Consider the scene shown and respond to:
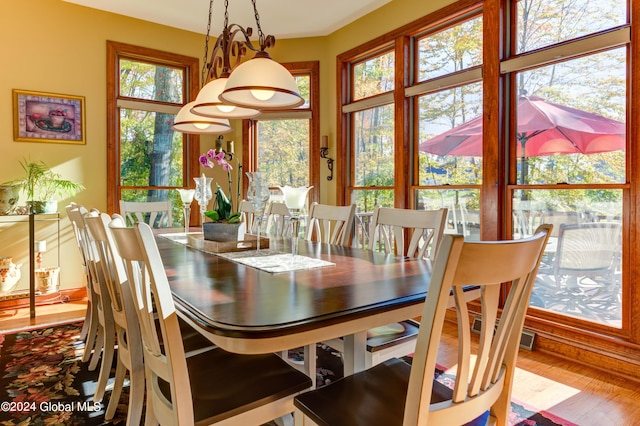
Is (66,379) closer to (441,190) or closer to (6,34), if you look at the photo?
(441,190)

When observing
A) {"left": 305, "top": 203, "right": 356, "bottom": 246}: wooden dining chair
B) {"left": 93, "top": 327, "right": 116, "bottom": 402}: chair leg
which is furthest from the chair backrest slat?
{"left": 93, "top": 327, "right": 116, "bottom": 402}: chair leg

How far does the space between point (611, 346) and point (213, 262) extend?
2382 millimetres

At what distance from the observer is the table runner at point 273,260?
1674 mm

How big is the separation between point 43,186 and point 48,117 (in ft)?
2.37

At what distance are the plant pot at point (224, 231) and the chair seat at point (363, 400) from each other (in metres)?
1.17

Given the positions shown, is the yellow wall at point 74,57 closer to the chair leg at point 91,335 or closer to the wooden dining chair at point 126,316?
the chair leg at point 91,335

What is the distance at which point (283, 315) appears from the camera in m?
1.04

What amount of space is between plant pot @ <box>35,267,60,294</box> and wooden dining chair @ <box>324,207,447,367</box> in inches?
127

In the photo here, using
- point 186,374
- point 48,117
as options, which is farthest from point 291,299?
point 48,117

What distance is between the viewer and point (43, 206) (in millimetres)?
3586

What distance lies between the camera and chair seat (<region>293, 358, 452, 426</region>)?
42.0 inches

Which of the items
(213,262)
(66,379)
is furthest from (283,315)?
(66,379)

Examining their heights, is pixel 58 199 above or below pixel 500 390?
above

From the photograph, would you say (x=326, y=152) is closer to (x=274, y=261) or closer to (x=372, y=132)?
(x=372, y=132)
